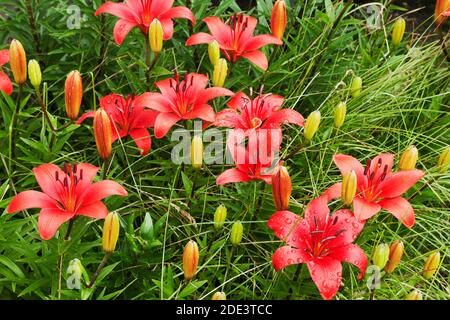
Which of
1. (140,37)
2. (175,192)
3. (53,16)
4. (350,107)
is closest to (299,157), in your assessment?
(350,107)

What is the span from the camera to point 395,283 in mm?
1592

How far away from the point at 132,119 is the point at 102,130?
9.1 inches

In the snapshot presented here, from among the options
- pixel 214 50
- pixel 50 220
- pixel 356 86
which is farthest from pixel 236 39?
pixel 50 220

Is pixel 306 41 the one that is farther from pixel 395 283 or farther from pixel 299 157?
pixel 395 283

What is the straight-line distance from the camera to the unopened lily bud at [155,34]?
4.96 ft

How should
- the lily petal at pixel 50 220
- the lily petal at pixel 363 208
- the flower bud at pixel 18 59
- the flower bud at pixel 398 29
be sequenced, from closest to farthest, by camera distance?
the lily petal at pixel 50 220 → the lily petal at pixel 363 208 → the flower bud at pixel 18 59 → the flower bud at pixel 398 29

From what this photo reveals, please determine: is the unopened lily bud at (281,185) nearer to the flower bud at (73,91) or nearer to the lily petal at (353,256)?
the lily petal at (353,256)

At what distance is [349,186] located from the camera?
1296mm

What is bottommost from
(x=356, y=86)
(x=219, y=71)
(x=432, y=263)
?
(x=432, y=263)

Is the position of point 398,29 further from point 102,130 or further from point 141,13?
point 102,130

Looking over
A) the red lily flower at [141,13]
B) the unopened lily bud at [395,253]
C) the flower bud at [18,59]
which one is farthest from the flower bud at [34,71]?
the unopened lily bud at [395,253]

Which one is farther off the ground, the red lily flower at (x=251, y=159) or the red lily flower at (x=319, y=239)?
the red lily flower at (x=251, y=159)

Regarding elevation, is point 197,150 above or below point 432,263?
above

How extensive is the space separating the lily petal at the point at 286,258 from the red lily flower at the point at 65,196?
0.29 m
